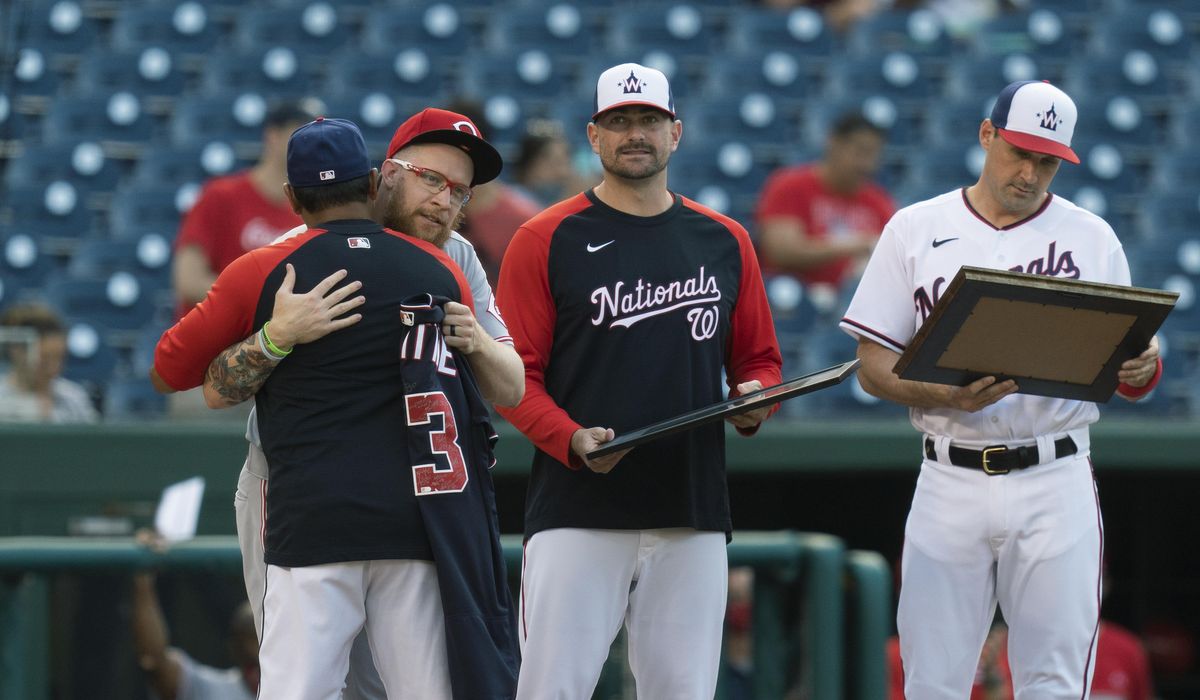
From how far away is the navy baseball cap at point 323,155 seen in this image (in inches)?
130

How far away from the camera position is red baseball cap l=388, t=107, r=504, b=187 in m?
3.56

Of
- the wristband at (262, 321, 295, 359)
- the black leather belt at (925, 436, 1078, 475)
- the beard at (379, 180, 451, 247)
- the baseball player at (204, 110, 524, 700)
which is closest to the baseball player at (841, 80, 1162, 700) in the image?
the black leather belt at (925, 436, 1078, 475)

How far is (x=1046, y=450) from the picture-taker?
383 cm

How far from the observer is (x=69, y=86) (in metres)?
9.46

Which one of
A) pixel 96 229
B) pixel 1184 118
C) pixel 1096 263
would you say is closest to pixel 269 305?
pixel 1096 263

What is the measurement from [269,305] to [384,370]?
0.25 metres

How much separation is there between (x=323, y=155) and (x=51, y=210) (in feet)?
18.3

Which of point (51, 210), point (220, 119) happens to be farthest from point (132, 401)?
point (220, 119)

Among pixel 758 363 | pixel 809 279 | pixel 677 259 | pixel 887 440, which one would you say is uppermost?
pixel 677 259

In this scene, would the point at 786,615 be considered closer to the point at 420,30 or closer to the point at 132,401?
the point at 132,401

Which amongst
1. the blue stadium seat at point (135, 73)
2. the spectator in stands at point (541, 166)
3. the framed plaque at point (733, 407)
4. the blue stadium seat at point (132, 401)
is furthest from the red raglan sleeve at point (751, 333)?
the blue stadium seat at point (135, 73)

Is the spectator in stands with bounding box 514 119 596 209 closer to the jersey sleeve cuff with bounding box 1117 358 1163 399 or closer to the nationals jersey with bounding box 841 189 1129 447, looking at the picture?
the nationals jersey with bounding box 841 189 1129 447

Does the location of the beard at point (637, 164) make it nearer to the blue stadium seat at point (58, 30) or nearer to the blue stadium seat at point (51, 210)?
the blue stadium seat at point (51, 210)

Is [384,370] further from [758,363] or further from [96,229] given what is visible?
[96,229]
